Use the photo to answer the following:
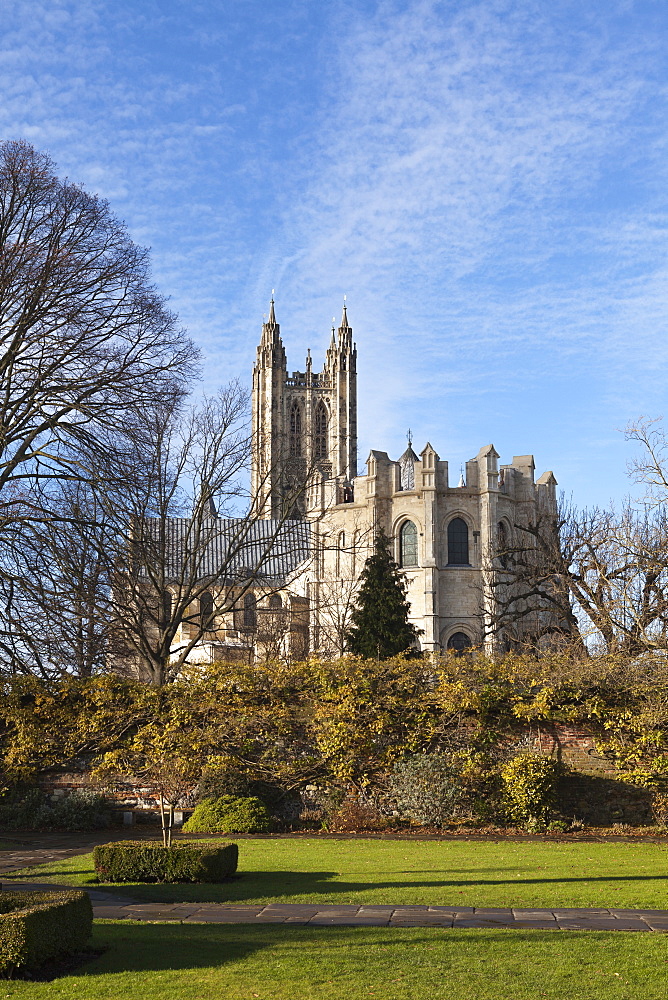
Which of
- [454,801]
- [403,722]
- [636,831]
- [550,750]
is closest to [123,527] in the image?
[403,722]

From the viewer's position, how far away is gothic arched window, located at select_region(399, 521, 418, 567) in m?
56.5

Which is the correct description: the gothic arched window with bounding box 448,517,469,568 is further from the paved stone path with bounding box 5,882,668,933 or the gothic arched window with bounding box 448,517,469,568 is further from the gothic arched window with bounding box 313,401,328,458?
the paved stone path with bounding box 5,882,668,933

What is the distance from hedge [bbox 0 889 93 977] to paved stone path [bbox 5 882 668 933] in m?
1.74

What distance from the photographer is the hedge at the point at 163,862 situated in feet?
38.2

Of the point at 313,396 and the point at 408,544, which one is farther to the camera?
the point at 313,396

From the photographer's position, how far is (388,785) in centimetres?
1825

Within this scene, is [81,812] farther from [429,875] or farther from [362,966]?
[362,966]

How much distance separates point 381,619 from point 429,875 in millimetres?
17043

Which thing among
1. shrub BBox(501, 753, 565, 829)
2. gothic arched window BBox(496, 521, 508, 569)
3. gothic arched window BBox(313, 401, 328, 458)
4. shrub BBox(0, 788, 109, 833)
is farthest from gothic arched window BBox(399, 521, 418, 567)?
shrub BBox(501, 753, 565, 829)

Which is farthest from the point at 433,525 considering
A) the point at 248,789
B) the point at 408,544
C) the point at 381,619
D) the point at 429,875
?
the point at 429,875

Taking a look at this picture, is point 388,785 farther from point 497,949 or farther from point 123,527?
point 497,949

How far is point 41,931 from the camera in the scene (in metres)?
7.35

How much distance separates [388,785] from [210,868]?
7143mm

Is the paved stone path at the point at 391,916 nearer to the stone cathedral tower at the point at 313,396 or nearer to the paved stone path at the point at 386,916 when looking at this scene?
the paved stone path at the point at 386,916
